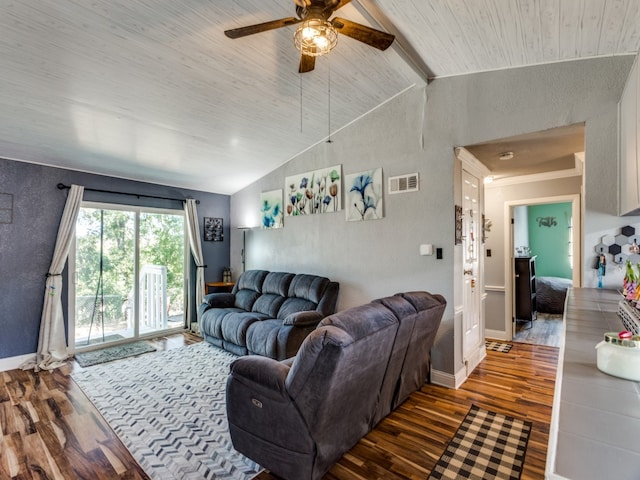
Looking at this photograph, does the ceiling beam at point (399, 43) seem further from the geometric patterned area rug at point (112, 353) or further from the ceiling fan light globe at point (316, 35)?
the geometric patterned area rug at point (112, 353)

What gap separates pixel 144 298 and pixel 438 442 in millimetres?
4665

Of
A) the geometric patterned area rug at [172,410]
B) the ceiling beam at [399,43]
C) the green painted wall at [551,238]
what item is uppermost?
the ceiling beam at [399,43]

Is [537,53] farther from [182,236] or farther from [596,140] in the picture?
[182,236]

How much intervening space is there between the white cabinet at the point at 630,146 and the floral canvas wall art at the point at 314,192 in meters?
2.65

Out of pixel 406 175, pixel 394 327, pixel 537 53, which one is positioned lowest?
pixel 394 327

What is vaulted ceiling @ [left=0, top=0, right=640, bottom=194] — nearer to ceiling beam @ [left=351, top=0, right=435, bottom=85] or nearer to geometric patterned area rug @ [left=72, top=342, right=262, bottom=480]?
ceiling beam @ [left=351, top=0, right=435, bottom=85]

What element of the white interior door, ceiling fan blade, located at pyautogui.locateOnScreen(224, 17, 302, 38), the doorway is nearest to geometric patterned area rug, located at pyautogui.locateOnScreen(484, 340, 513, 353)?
the doorway

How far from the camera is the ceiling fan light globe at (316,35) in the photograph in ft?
6.00

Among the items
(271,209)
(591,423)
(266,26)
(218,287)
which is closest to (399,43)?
(266,26)

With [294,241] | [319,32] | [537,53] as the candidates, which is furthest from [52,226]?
[537,53]

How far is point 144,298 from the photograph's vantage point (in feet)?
16.8

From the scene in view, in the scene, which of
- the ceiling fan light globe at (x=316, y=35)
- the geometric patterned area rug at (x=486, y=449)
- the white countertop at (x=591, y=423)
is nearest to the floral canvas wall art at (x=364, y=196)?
the ceiling fan light globe at (x=316, y=35)

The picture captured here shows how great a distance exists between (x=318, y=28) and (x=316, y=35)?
4cm

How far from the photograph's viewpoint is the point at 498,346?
174 inches
